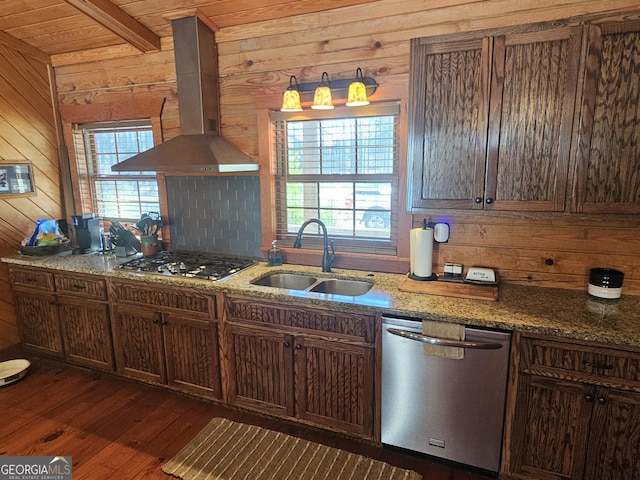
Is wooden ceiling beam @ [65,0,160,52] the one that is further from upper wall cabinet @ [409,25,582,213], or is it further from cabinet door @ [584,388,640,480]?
cabinet door @ [584,388,640,480]

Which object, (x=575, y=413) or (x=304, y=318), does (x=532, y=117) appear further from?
(x=304, y=318)

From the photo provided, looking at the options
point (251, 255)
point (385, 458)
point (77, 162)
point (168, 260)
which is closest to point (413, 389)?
point (385, 458)

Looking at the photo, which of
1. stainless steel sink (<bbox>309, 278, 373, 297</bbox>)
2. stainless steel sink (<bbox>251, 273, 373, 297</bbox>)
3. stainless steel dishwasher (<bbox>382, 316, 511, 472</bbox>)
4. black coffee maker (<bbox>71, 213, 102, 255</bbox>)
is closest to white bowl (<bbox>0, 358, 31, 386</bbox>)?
black coffee maker (<bbox>71, 213, 102, 255</bbox>)

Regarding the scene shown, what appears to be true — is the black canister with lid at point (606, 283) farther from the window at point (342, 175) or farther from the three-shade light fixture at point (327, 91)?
the three-shade light fixture at point (327, 91)

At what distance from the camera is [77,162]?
3707 millimetres

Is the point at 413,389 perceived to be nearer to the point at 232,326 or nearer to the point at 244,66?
the point at 232,326

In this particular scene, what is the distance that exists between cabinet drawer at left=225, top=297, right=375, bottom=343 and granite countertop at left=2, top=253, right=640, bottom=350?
57 millimetres

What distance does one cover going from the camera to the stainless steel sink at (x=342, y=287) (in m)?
2.60

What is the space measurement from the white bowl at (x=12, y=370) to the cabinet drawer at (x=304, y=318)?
1851 millimetres

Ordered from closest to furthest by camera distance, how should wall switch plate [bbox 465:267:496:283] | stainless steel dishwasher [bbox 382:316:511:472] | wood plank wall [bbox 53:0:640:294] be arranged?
1. stainless steel dishwasher [bbox 382:316:511:472]
2. wood plank wall [bbox 53:0:640:294]
3. wall switch plate [bbox 465:267:496:283]

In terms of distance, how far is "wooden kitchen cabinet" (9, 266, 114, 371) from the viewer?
2959mm

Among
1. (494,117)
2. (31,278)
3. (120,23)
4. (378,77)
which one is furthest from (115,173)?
(494,117)

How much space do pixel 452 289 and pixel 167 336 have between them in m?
1.87

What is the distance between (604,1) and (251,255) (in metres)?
2.61
